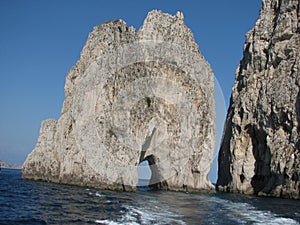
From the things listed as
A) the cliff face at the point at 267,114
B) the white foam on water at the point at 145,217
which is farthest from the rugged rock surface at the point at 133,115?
the white foam on water at the point at 145,217

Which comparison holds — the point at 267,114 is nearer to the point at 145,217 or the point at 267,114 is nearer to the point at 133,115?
the point at 133,115

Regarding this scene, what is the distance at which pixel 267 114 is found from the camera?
5125cm

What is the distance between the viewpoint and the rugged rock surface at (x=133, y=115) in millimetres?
40562

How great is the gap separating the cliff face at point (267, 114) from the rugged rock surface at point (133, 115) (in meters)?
7.93

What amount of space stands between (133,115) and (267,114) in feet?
68.5

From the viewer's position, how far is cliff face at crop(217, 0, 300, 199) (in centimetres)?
4581

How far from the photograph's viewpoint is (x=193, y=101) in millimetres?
48875

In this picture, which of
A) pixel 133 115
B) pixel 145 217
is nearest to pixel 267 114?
pixel 133 115

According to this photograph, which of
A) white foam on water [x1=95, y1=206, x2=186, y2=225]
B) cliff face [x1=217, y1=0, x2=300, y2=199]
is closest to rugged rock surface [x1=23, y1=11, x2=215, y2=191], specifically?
cliff face [x1=217, y1=0, x2=300, y2=199]

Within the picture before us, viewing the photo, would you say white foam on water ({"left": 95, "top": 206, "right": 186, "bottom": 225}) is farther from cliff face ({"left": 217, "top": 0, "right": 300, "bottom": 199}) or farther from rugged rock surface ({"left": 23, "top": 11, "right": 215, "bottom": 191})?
cliff face ({"left": 217, "top": 0, "right": 300, "bottom": 199})

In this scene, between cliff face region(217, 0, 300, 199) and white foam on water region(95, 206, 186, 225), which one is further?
cliff face region(217, 0, 300, 199)

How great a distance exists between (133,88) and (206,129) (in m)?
12.5

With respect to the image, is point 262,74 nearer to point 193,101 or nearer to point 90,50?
point 193,101

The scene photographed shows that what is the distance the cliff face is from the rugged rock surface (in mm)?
7935
